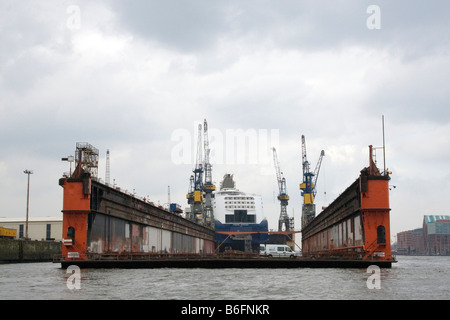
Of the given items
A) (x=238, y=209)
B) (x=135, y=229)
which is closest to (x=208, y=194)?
(x=238, y=209)

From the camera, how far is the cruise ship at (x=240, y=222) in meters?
115

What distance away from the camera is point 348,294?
22.0 meters

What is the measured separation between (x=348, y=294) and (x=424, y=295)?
9.67 feet

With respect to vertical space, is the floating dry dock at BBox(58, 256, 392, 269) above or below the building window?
below

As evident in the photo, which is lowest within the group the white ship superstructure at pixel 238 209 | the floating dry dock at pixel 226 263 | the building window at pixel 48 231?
the floating dry dock at pixel 226 263

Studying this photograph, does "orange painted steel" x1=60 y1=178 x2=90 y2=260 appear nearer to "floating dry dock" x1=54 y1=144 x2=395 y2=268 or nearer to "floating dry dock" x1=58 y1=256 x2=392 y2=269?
"floating dry dock" x1=54 y1=144 x2=395 y2=268

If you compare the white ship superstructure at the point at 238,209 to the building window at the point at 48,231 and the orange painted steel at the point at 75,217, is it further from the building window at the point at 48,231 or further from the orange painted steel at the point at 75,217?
→ the orange painted steel at the point at 75,217

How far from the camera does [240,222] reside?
119m

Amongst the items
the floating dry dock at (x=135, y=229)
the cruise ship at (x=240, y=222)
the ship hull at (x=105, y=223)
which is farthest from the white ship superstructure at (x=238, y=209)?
the floating dry dock at (x=135, y=229)

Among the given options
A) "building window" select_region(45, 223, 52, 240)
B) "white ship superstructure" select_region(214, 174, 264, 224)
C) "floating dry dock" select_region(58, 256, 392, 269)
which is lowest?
"floating dry dock" select_region(58, 256, 392, 269)

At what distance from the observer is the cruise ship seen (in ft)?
377

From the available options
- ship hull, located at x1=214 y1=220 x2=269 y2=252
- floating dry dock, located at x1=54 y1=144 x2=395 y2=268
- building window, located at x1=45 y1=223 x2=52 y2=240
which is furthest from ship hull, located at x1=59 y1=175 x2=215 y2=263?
ship hull, located at x1=214 y1=220 x2=269 y2=252
